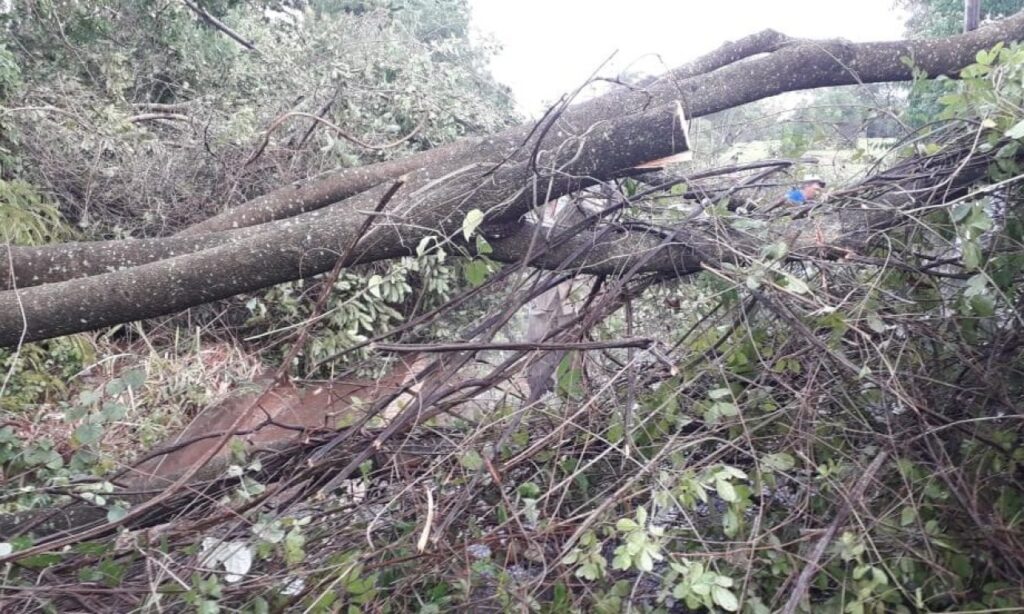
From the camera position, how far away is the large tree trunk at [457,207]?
84.9 inches

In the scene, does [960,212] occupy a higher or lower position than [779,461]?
higher

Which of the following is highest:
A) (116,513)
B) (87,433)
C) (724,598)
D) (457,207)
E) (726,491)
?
(457,207)

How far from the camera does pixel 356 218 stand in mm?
2496

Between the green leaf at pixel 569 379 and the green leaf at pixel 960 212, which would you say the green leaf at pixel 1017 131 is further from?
the green leaf at pixel 569 379

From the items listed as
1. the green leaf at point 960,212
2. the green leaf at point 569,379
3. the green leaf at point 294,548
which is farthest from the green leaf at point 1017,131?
the green leaf at point 294,548

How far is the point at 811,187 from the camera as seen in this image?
2.48 m

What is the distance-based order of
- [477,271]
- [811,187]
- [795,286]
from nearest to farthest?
[795,286], [477,271], [811,187]

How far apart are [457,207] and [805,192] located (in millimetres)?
1252

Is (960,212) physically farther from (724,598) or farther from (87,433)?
(87,433)

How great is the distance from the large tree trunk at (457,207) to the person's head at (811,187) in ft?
0.67

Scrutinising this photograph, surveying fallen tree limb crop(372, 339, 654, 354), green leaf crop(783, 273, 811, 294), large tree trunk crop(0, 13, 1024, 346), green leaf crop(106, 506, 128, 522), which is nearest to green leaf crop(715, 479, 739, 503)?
fallen tree limb crop(372, 339, 654, 354)

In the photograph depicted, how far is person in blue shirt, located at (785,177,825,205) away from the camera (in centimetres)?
241

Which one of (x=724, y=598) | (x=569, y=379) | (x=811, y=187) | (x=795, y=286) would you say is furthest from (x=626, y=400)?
(x=811, y=187)

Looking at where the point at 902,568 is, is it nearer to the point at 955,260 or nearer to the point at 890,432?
the point at 890,432
